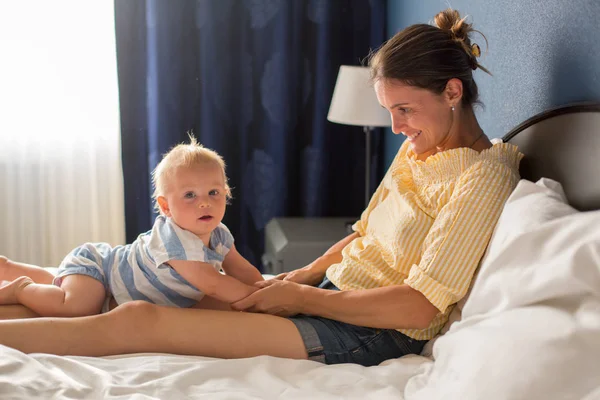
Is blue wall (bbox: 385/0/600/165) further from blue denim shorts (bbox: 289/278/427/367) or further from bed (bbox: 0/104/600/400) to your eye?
blue denim shorts (bbox: 289/278/427/367)

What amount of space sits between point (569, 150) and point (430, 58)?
1.29ft

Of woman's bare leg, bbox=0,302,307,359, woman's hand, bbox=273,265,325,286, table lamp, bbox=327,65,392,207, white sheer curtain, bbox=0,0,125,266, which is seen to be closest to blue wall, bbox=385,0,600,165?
table lamp, bbox=327,65,392,207

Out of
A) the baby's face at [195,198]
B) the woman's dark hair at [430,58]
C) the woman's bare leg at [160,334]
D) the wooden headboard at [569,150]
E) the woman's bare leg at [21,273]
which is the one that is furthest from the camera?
the woman's bare leg at [21,273]

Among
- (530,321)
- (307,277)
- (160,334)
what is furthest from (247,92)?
(530,321)

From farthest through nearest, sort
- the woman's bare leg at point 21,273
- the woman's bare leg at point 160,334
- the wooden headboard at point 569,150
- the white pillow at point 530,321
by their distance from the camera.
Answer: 1. the woman's bare leg at point 21,273
2. the woman's bare leg at point 160,334
3. the wooden headboard at point 569,150
4. the white pillow at point 530,321

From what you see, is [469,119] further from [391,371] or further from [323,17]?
[323,17]

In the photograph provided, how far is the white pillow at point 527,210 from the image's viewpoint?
52.4 inches

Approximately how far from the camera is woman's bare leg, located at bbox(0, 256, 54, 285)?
200 cm

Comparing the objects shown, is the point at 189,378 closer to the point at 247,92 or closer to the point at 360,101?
the point at 360,101

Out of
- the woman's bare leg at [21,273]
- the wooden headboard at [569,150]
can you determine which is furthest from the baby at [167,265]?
the wooden headboard at [569,150]

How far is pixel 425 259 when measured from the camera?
153cm

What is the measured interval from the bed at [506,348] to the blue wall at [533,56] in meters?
0.10

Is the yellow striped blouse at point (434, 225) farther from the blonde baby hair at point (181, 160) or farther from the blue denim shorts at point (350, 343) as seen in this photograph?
the blonde baby hair at point (181, 160)

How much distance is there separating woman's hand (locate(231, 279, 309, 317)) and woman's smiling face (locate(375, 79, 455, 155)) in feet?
1.58
